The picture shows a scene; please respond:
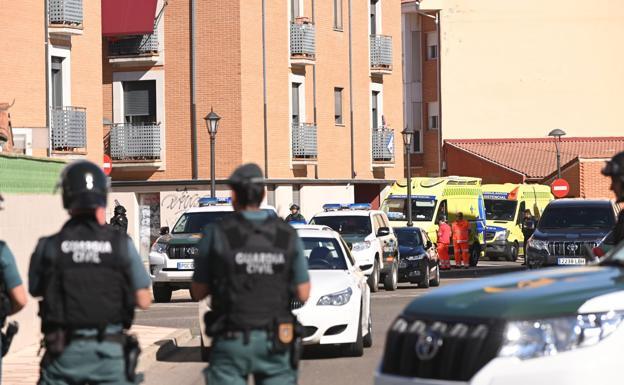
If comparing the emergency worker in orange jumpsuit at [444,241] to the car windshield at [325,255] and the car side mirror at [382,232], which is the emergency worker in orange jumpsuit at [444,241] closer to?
the car side mirror at [382,232]

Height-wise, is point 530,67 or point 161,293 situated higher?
point 530,67

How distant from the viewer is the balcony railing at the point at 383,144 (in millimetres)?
57500

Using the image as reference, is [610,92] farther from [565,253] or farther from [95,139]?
[565,253]

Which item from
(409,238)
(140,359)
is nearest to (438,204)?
(409,238)

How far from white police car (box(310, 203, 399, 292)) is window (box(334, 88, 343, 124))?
763 inches

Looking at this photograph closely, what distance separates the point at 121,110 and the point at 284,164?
18.0ft

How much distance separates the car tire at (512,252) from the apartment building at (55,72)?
1775cm

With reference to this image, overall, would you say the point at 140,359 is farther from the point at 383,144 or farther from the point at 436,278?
the point at 383,144

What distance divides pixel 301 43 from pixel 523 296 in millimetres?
42854

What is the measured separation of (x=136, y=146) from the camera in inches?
1921

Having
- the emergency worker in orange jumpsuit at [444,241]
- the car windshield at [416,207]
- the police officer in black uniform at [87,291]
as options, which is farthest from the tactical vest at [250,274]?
the car windshield at [416,207]

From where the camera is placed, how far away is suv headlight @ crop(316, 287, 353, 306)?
1756cm

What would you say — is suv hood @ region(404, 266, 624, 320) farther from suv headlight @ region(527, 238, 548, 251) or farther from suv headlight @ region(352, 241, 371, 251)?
suv headlight @ region(352, 241, 371, 251)

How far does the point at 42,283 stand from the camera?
8.49m
